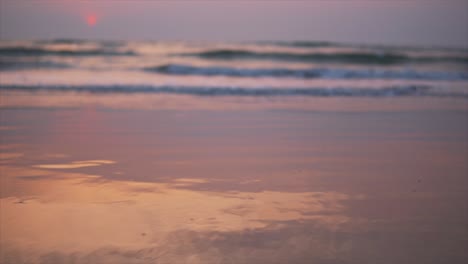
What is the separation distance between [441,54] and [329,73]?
973 centimetres

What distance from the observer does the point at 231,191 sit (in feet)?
9.90

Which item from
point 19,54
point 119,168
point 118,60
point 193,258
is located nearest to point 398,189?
point 193,258

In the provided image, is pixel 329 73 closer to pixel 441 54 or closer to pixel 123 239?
pixel 441 54

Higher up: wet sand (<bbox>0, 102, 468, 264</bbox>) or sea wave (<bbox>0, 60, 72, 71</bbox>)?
sea wave (<bbox>0, 60, 72, 71</bbox>)

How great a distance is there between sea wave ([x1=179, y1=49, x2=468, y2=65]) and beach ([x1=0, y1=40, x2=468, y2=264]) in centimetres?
1200

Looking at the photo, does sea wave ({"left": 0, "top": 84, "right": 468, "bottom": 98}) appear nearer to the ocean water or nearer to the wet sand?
the ocean water

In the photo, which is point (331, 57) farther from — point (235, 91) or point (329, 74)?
point (235, 91)

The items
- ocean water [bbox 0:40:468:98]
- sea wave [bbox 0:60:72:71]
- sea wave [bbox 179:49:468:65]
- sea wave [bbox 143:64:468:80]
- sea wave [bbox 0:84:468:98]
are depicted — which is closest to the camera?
sea wave [bbox 0:84:468:98]

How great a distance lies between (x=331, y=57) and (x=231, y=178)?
17160mm

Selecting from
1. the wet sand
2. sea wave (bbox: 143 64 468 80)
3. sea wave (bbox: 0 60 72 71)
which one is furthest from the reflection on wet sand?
sea wave (bbox: 0 60 72 71)

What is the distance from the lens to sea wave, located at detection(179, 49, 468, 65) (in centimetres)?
1938

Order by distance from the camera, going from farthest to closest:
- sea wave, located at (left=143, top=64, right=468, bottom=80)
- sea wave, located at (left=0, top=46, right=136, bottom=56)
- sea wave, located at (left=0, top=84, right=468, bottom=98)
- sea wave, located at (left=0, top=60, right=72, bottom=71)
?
sea wave, located at (left=0, top=46, right=136, bottom=56)
sea wave, located at (left=0, top=60, right=72, bottom=71)
sea wave, located at (left=143, top=64, right=468, bottom=80)
sea wave, located at (left=0, top=84, right=468, bottom=98)

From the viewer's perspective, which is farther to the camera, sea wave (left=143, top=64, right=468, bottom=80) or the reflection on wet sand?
sea wave (left=143, top=64, right=468, bottom=80)

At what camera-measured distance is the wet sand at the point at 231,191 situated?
2186mm
